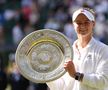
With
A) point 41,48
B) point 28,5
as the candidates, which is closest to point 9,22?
point 28,5

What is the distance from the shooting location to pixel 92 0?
21.2 meters

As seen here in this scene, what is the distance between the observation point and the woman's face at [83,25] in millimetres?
7199

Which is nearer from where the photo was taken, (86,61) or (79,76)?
(79,76)

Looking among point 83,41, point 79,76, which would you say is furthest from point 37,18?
point 79,76

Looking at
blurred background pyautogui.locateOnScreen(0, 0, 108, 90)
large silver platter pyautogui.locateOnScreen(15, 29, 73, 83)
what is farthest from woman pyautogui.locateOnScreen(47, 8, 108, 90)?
blurred background pyautogui.locateOnScreen(0, 0, 108, 90)

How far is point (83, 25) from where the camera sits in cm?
720

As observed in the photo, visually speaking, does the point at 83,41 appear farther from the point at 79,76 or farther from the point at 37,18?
the point at 37,18

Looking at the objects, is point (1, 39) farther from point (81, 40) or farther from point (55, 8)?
point (81, 40)

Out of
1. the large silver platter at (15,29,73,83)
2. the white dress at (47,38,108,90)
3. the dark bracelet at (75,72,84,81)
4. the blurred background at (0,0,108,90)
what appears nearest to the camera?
the dark bracelet at (75,72,84,81)

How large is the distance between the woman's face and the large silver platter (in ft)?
0.60

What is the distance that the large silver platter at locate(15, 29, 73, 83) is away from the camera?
23.8 ft

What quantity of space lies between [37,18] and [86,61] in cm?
1416

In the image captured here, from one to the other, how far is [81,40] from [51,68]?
45 centimetres

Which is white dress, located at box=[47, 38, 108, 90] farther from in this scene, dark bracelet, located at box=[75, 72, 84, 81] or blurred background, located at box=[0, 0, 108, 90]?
blurred background, located at box=[0, 0, 108, 90]
